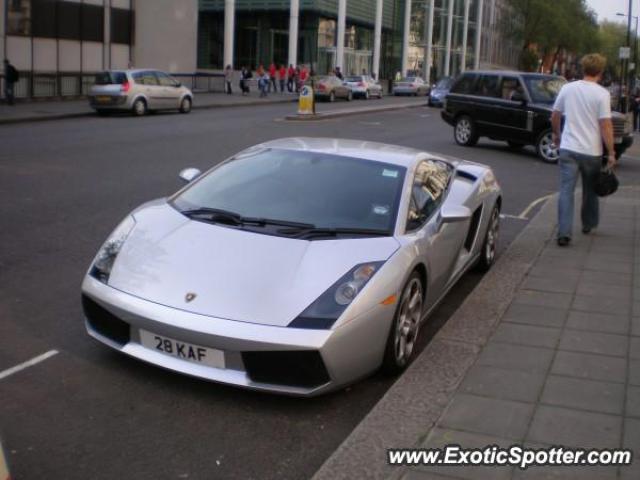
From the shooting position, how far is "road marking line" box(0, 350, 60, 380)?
4.73m

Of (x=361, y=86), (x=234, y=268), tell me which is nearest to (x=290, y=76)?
(x=361, y=86)

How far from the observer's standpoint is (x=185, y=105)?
2959 centimetres

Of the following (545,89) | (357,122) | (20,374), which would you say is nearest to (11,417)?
(20,374)

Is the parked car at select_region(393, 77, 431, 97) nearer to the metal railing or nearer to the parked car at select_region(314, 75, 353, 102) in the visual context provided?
the parked car at select_region(314, 75, 353, 102)

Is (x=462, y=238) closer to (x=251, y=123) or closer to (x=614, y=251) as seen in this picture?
(x=614, y=251)

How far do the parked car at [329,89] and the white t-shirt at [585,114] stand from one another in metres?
34.9

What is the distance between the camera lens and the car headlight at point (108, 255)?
491 centimetres

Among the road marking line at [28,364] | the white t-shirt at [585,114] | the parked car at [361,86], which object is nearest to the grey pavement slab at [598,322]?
the white t-shirt at [585,114]

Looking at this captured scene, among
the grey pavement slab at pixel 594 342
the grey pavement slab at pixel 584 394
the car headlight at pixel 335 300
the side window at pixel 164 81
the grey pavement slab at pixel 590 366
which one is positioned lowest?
the grey pavement slab at pixel 584 394

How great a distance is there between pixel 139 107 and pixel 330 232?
77.2 ft

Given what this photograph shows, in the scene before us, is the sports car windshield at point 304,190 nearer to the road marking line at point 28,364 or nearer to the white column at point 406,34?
the road marking line at point 28,364

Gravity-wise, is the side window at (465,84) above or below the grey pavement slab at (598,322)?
above

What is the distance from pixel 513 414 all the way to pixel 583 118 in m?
4.78

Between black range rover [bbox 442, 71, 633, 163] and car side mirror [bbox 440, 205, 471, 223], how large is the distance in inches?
476
